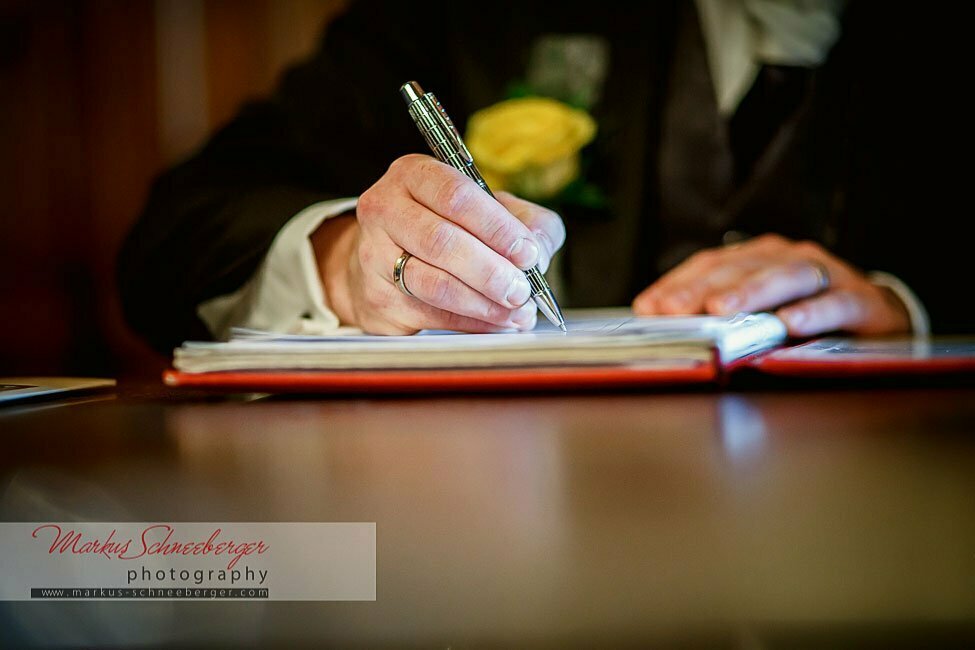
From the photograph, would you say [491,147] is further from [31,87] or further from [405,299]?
[31,87]

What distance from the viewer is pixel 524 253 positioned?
A: 45cm

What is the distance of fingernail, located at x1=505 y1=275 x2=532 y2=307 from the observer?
45 centimetres

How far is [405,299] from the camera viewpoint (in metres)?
0.52

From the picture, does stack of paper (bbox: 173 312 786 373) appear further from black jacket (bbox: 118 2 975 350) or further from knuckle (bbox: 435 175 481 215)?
black jacket (bbox: 118 2 975 350)

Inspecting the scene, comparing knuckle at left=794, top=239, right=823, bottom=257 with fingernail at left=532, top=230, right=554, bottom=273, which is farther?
knuckle at left=794, top=239, right=823, bottom=257

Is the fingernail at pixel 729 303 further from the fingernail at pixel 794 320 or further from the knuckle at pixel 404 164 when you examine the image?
the knuckle at pixel 404 164

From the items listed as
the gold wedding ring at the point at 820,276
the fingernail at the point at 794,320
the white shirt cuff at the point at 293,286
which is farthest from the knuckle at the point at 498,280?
the gold wedding ring at the point at 820,276

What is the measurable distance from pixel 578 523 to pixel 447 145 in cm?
29

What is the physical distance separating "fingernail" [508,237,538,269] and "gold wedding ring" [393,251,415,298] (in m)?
0.07

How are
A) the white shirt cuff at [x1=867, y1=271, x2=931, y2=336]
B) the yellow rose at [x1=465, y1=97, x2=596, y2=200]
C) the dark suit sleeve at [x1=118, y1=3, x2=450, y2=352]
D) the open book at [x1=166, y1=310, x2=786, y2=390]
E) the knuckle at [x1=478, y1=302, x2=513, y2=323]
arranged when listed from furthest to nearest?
the yellow rose at [x1=465, y1=97, x2=596, y2=200] < the white shirt cuff at [x1=867, y1=271, x2=931, y2=336] < the dark suit sleeve at [x1=118, y1=3, x2=450, y2=352] < the knuckle at [x1=478, y1=302, x2=513, y2=323] < the open book at [x1=166, y1=310, x2=786, y2=390]

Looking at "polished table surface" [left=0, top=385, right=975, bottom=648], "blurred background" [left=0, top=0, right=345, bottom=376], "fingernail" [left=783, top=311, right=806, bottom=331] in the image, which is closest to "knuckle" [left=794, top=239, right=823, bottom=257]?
"fingernail" [left=783, top=311, right=806, bottom=331]

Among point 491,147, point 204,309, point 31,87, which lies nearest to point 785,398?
point 204,309

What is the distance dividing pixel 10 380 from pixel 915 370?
1.64ft

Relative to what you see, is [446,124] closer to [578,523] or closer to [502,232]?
[502,232]
